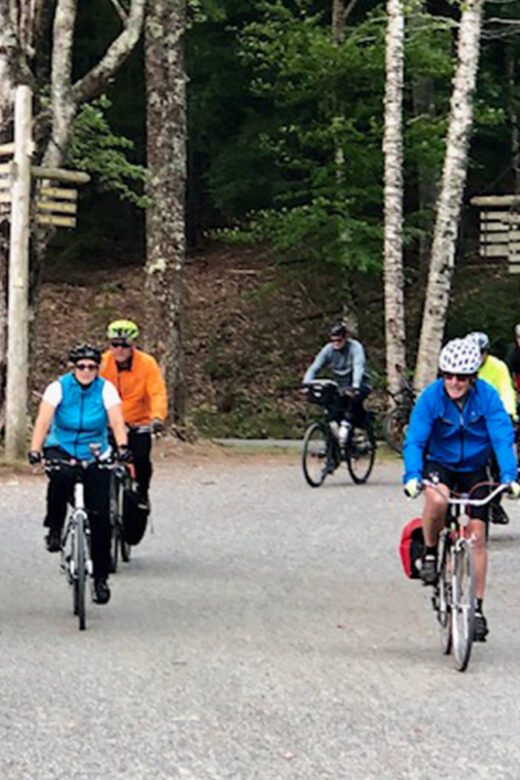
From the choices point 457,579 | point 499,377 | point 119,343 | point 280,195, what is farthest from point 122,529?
point 280,195

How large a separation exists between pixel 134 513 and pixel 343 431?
24.2 ft

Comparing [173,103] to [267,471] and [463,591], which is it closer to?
[267,471]

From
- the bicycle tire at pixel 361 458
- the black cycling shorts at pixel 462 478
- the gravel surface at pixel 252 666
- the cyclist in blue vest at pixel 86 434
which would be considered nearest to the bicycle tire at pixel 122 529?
the gravel surface at pixel 252 666

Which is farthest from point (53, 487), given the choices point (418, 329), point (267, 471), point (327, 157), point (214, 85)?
point (214, 85)

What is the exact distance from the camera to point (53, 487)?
456 inches

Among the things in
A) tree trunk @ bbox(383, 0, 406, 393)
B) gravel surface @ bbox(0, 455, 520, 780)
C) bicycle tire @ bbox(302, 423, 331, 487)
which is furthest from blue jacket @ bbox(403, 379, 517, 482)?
tree trunk @ bbox(383, 0, 406, 393)

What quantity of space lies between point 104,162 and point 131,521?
42.3 ft

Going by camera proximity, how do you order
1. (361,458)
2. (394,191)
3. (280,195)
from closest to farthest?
1. (361,458)
2. (394,191)
3. (280,195)

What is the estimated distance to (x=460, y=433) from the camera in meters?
10.1

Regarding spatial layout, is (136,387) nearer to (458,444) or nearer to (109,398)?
(109,398)

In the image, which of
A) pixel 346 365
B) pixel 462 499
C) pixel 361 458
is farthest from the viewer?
pixel 361 458

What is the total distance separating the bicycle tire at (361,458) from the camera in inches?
826

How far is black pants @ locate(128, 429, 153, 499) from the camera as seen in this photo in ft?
45.5

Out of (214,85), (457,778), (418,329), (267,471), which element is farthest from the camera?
(214,85)
